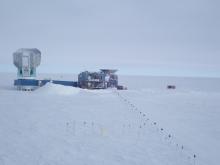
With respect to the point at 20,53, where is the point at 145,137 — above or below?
below

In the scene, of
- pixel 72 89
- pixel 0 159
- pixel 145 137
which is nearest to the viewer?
pixel 0 159

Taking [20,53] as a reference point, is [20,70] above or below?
below

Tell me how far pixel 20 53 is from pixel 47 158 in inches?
2008

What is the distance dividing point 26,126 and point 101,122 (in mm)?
6597

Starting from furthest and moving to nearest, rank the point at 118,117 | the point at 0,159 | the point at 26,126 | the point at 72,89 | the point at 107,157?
the point at 72,89 < the point at 118,117 < the point at 26,126 < the point at 107,157 < the point at 0,159

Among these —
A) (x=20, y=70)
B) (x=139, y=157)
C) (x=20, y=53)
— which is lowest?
(x=139, y=157)

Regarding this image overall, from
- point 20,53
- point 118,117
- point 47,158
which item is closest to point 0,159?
point 47,158

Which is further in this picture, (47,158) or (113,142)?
(113,142)

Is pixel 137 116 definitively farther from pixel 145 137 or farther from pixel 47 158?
pixel 47 158

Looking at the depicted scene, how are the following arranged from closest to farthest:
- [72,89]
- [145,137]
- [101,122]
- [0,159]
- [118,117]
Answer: [0,159] < [145,137] < [101,122] < [118,117] < [72,89]

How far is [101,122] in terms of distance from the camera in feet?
82.6

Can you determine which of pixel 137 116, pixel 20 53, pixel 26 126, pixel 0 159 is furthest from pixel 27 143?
pixel 20 53

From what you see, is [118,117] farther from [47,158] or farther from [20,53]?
[20,53]

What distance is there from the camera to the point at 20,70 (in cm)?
6262
